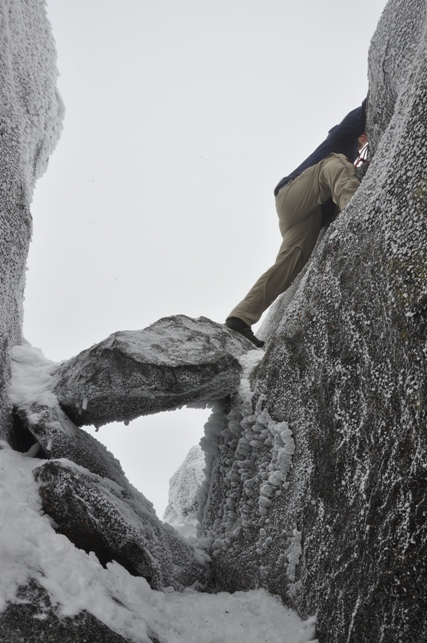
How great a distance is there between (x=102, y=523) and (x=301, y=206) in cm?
407

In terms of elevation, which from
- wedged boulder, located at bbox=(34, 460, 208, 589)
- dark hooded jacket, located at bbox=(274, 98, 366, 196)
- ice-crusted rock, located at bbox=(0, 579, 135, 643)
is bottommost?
ice-crusted rock, located at bbox=(0, 579, 135, 643)

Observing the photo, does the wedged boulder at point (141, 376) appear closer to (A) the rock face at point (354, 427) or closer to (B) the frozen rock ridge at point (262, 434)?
(B) the frozen rock ridge at point (262, 434)

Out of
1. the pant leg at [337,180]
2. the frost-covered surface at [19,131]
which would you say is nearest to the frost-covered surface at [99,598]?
the frost-covered surface at [19,131]

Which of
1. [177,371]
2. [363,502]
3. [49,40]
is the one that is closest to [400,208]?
[363,502]

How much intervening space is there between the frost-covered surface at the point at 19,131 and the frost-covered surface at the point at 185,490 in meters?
3.40

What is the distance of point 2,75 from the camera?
5.31 m

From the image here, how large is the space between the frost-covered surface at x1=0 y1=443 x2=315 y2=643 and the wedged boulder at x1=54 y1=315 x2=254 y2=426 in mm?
794

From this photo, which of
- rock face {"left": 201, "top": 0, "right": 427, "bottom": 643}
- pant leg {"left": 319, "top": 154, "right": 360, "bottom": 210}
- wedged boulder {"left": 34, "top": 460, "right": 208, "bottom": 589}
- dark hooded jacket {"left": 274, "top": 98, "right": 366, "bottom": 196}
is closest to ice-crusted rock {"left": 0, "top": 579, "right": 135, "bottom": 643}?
wedged boulder {"left": 34, "top": 460, "right": 208, "bottom": 589}

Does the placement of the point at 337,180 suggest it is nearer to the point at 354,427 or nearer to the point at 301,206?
the point at 301,206

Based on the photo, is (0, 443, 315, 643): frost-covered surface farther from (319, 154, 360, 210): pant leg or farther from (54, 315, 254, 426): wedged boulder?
(319, 154, 360, 210): pant leg

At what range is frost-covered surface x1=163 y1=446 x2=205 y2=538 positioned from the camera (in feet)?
25.6

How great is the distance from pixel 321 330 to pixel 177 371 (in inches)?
49.9

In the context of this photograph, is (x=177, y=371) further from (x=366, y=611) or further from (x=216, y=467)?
(x=366, y=611)

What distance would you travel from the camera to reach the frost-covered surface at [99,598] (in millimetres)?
2818
